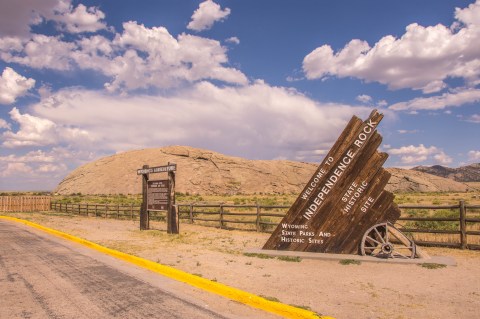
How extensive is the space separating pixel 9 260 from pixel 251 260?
6240mm

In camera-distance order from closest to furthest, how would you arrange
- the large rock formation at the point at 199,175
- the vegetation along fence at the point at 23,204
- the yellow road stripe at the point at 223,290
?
1. the yellow road stripe at the point at 223,290
2. the vegetation along fence at the point at 23,204
3. the large rock formation at the point at 199,175

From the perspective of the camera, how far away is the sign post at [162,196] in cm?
1605

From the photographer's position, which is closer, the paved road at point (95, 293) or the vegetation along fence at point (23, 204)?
the paved road at point (95, 293)

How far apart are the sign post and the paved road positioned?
235 inches

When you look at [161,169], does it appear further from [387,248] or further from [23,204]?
[23,204]

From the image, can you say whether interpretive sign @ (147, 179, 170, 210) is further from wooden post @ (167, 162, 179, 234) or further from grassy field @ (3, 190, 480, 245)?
grassy field @ (3, 190, 480, 245)

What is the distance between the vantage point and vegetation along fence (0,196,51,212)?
39625 mm

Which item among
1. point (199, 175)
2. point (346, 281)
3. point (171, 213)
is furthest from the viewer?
point (199, 175)

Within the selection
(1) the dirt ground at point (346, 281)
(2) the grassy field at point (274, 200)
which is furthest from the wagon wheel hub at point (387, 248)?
(2) the grassy field at point (274, 200)

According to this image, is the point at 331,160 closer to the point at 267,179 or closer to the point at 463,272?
the point at 463,272

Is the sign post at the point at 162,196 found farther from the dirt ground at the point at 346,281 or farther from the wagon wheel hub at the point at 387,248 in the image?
the wagon wheel hub at the point at 387,248

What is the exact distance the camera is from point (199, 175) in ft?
309

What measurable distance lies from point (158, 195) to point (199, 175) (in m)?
77.0

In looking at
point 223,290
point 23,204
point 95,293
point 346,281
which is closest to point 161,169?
point 95,293
